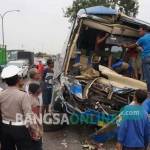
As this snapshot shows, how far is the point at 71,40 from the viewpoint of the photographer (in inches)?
439

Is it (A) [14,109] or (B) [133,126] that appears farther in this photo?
(A) [14,109]

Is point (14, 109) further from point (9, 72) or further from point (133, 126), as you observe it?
point (133, 126)

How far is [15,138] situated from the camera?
619cm

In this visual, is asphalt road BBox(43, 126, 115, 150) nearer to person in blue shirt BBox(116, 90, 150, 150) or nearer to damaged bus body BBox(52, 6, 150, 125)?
damaged bus body BBox(52, 6, 150, 125)

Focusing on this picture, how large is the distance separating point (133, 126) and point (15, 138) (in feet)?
4.78

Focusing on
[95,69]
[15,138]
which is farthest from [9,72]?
[95,69]

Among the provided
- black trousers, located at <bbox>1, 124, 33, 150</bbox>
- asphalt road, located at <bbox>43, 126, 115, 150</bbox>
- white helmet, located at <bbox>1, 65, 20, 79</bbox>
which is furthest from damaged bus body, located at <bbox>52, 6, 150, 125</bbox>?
white helmet, located at <bbox>1, 65, 20, 79</bbox>

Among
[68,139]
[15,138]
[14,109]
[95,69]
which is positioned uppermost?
[14,109]

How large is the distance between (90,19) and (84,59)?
1.13m

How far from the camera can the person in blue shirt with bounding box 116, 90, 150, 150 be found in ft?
19.6

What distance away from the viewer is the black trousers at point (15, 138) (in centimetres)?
614

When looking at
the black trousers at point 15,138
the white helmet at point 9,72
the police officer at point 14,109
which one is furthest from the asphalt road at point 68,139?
the white helmet at point 9,72

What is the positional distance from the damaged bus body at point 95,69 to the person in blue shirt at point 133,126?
3.45 m

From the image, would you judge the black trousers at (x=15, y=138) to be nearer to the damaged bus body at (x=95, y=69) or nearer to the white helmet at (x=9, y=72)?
the white helmet at (x=9, y=72)
